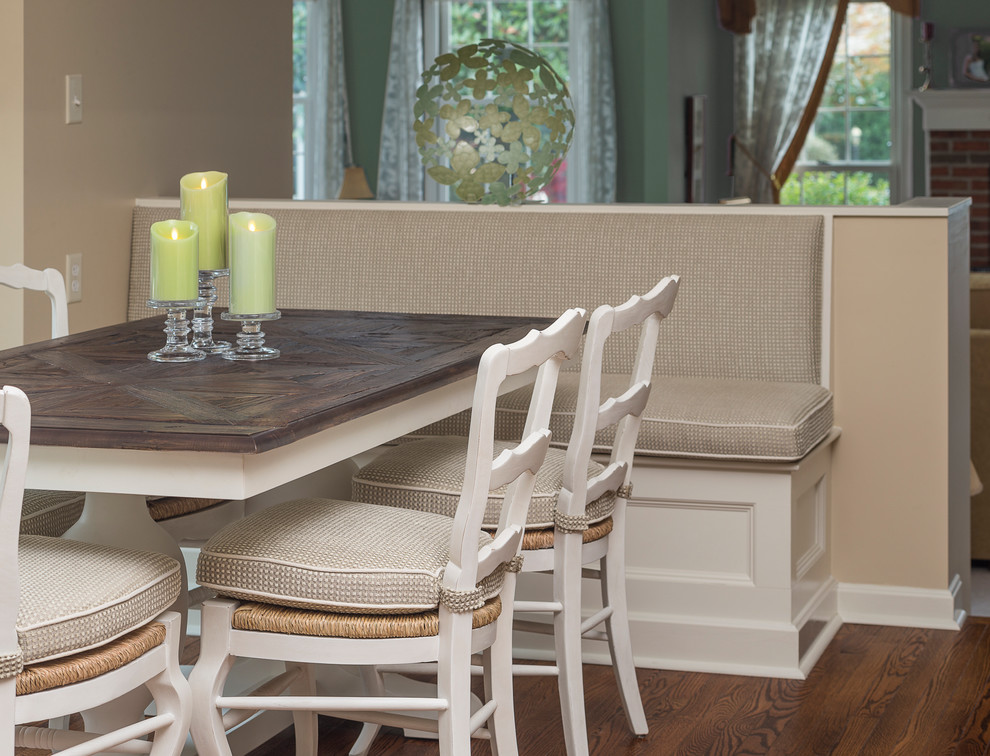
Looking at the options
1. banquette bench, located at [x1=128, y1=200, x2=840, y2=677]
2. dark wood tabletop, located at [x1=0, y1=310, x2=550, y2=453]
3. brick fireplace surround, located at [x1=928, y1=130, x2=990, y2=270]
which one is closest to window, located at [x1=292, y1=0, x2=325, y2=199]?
brick fireplace surround, located at [x1=928, y1=130, x2=990, y2=270]

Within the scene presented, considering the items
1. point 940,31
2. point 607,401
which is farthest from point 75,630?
point 940,31

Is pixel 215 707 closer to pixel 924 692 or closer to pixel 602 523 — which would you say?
pixel 602 523

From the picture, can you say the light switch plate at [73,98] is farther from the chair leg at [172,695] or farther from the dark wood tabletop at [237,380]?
the chair leg at [172,695]

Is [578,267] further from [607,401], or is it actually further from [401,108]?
[401,108]

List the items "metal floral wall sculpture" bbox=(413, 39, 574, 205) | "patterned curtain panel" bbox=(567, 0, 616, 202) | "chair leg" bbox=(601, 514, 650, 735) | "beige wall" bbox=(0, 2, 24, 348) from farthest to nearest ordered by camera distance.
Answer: "patterned curtain panel" bbox=(567, 0, 616, 202) < "metal floral wall sculpture" bbox=(413, 39, 574, 205) < "beige wall" bbox=(0, 2, 24, 348) < "chair leg" bbox=(601, 514, 650, 735)

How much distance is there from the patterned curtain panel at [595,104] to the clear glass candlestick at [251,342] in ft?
19.6

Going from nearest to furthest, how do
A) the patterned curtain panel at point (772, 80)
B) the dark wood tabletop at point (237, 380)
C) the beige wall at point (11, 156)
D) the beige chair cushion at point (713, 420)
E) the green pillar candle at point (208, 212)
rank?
the dark wood tabletop at point (237, 380), the green pillar candle at point (208, 212), the beige chair cushion at point (713, 420), the beige wall at point (11, 156), the patterned curtain panel at point (772, 80)

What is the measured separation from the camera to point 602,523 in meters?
2.44

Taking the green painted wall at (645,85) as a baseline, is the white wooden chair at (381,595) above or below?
below

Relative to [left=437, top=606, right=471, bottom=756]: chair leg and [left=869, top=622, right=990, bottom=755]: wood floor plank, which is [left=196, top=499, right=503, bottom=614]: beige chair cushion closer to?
[left=437, top=606, right=471, bottom=756]: chair leg

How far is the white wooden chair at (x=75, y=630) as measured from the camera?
148cm

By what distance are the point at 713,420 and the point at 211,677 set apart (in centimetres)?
148

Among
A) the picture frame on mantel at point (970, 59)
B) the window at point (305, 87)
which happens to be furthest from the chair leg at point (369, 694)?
the picture frame on mantel at point (970, 59)

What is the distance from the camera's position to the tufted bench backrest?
3.35m
